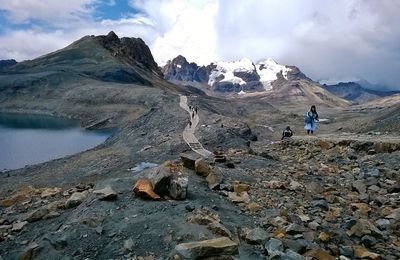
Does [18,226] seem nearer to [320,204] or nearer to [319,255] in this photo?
[319,255]

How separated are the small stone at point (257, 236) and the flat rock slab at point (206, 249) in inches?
45.4

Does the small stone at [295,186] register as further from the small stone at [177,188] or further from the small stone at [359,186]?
the small stone at [177,188]

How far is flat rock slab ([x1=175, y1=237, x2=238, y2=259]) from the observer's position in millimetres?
10836

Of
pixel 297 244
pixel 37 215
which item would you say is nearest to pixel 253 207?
pixel 297 244

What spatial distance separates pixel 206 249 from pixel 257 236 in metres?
2.10

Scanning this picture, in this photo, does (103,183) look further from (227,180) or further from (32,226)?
(227,180)

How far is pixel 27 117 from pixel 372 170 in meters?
124

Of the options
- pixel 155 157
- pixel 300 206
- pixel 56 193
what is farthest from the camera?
pixel 155 157

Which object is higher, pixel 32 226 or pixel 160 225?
pixel 160 225

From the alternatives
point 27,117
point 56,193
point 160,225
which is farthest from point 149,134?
point 27,117

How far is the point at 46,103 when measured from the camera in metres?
147

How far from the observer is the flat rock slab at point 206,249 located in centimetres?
1084

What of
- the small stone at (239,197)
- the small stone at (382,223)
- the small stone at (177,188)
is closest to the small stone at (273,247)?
the small stone at (239,197)

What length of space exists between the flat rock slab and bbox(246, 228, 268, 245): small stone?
1.15m
